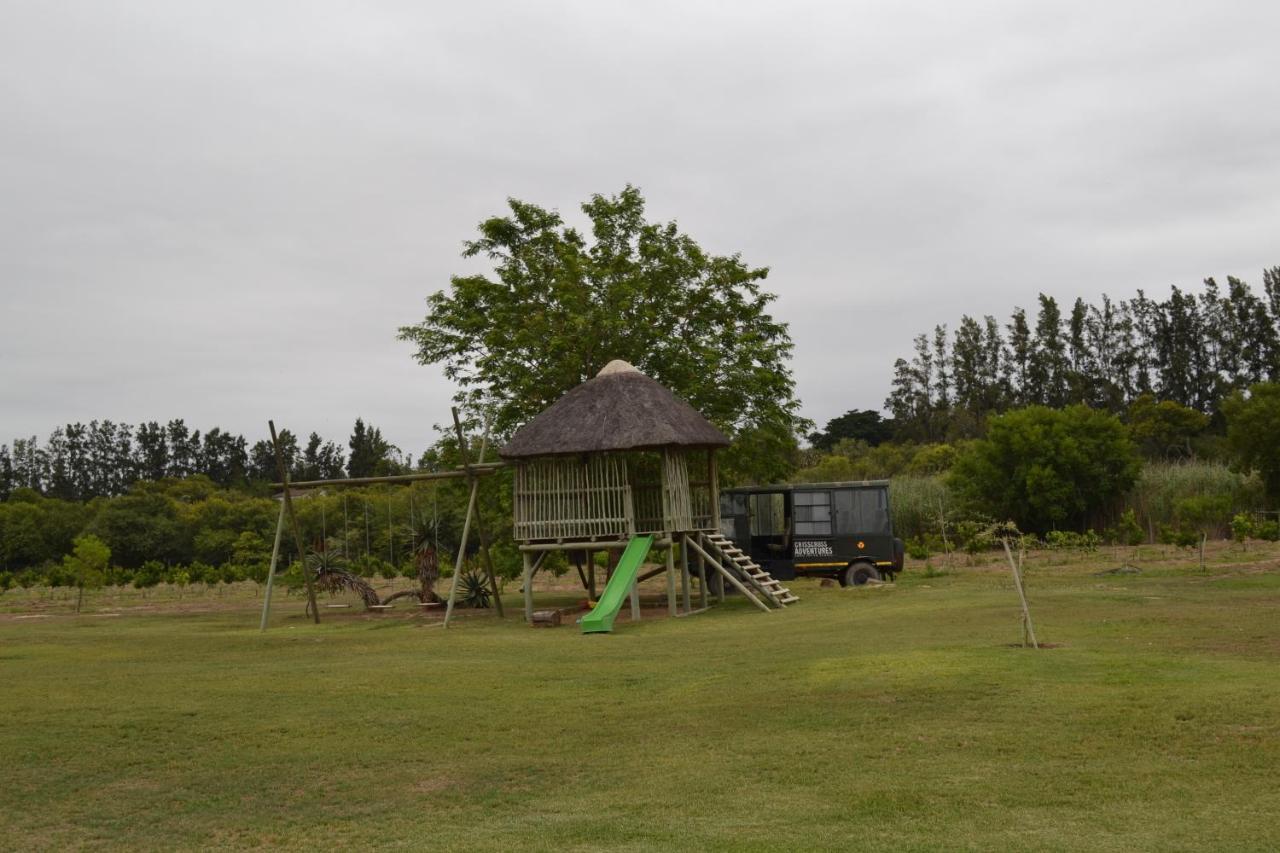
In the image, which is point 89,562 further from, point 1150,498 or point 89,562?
point 1150,498

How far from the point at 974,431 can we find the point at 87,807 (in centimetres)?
7457

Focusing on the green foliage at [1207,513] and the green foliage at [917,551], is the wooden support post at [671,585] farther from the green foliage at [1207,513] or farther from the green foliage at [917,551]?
the green foliage at [1207,513]

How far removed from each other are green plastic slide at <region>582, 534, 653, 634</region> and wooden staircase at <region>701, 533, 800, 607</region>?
2.17 m

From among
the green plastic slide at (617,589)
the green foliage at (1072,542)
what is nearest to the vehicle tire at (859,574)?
the green plastic slide at (617,589)

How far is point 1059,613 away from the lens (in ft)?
64.3

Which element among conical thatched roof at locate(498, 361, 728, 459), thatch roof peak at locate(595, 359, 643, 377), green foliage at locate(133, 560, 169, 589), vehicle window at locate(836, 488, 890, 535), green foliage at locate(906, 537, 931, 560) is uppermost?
thatch roof peak at locate(595, 359, 643, 377)

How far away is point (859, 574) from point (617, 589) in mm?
9323

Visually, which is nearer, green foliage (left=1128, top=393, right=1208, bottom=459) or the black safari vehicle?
the black safari vehicle

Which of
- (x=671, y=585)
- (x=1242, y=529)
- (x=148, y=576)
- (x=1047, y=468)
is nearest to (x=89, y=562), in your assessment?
(x=148, y=576)

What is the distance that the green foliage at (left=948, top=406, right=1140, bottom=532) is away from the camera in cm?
4412

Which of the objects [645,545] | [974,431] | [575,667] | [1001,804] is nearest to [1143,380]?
[974,431]

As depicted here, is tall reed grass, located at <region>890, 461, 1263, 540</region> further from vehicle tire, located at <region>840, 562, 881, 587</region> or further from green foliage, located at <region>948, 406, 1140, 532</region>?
vehicle tire, located at <region>840, 562, 881, 587</region>

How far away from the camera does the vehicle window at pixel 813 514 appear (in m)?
30.1

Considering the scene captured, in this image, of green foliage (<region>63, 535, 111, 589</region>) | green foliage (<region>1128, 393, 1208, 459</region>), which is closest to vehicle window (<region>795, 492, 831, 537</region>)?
green foliage (<region>63, 535, 111, 589</region>)
